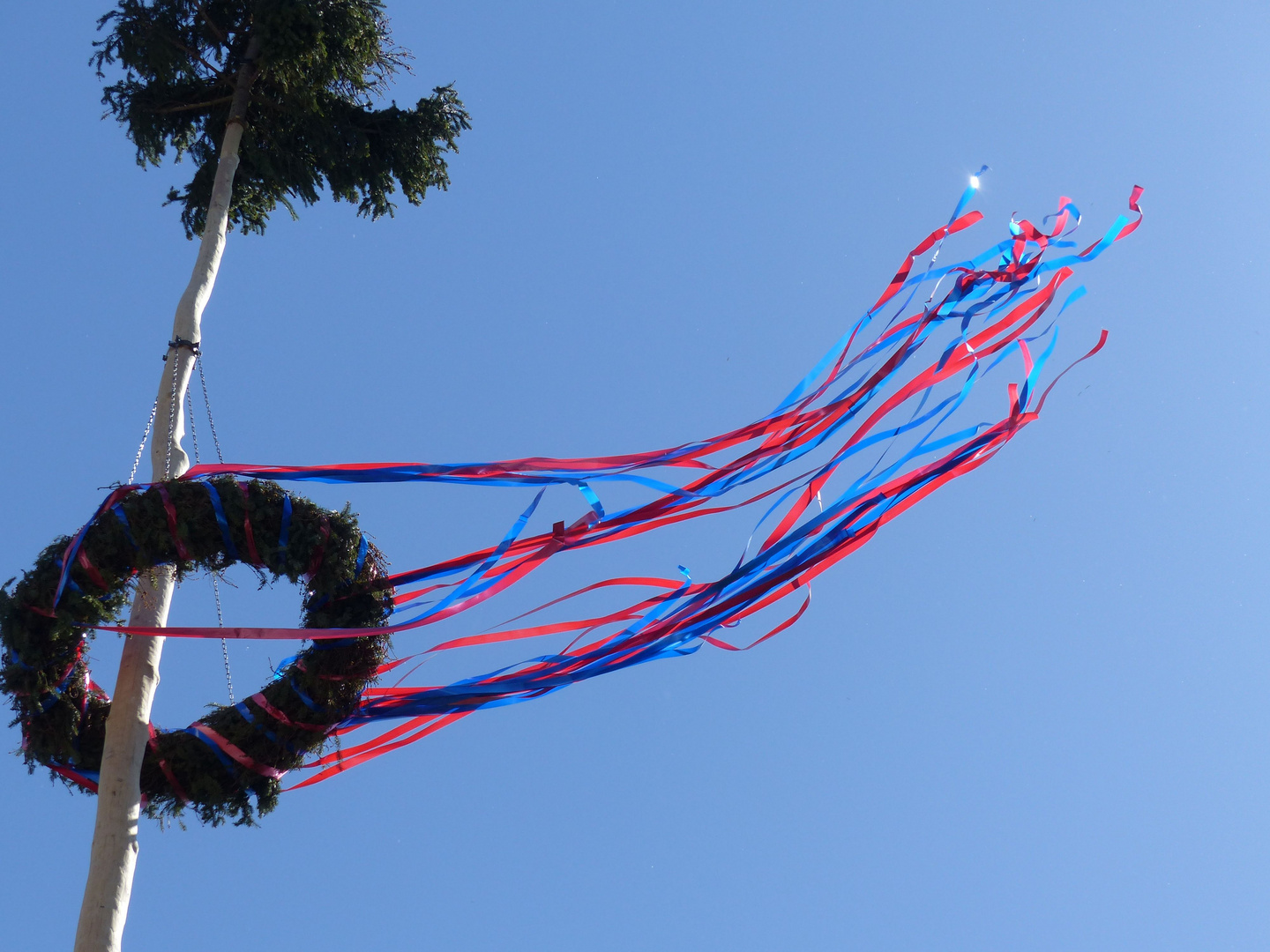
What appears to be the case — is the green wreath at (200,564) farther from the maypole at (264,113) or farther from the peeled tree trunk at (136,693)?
the maypole at (264,113)

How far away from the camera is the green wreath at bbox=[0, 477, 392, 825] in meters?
5.57

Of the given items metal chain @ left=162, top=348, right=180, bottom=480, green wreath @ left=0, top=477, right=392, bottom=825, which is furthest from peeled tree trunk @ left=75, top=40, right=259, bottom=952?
green wreath @ left=0, top=477, right=392, bottom=825

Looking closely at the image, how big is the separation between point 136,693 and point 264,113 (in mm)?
3785

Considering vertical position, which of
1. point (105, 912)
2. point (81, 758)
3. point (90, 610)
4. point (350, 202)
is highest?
point (350, 202)

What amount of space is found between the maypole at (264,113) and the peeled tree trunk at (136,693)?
2cm

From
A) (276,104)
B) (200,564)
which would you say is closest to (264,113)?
(276,104)

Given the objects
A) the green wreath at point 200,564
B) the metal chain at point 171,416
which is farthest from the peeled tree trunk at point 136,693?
the green wreath at point 200,564

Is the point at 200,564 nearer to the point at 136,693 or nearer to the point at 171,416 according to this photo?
the point at 136,693

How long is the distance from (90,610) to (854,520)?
3.23m

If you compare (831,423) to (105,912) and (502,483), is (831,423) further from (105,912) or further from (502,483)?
(105,912)

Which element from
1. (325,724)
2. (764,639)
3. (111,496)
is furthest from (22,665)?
(764,639)

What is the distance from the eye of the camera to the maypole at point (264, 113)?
7.48 meters

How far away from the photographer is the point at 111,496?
18.8ft

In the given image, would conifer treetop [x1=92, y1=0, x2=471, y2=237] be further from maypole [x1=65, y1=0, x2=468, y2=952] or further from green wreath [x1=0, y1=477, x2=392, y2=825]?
green wreath [x1=0, y1=477, x2=392, y2=825]
